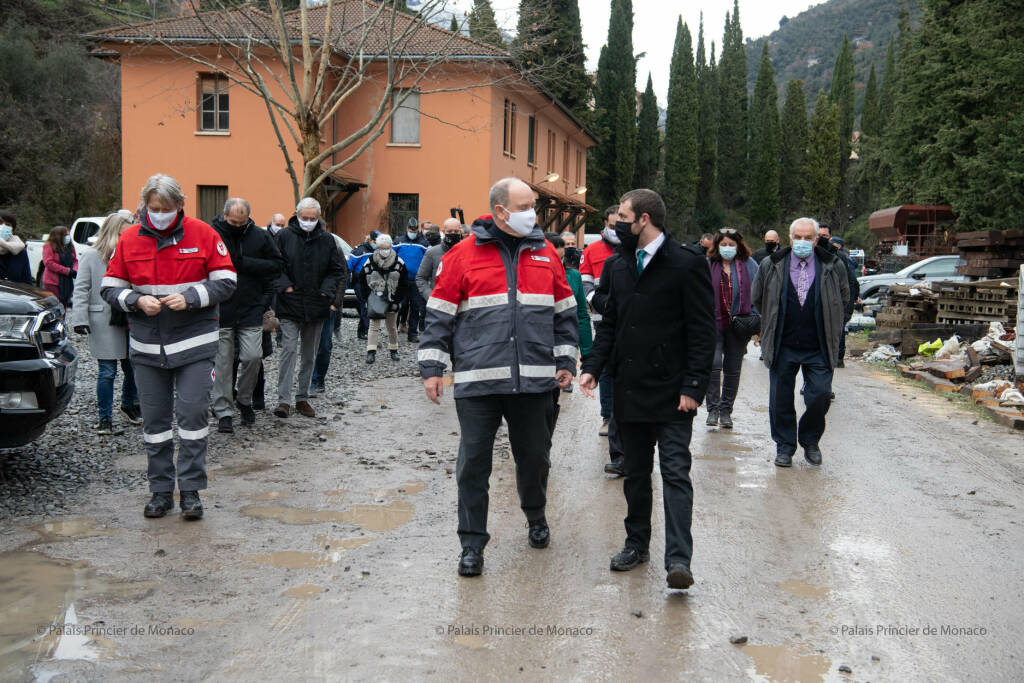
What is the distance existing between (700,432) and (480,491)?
460 cm

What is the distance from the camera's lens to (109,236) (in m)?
8.02

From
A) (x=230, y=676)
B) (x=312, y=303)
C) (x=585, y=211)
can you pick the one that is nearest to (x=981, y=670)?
(x=230, y=676)

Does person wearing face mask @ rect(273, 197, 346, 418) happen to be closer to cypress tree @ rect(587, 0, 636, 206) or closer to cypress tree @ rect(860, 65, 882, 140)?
cypress tree @ rect(587, 0, 636, 206)

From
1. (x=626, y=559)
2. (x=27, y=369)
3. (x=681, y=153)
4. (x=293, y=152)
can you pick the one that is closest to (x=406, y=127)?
(x=293, y=152)

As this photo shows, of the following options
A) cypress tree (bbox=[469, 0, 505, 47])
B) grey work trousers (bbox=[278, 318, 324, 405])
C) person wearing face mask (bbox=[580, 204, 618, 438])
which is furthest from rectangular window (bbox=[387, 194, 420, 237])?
person wearing face mask (bbox=[580, 204, 618, 438])

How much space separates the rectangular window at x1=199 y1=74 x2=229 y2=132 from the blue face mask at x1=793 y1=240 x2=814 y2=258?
2579 cm

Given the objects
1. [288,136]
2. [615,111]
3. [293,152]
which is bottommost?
[293,152]

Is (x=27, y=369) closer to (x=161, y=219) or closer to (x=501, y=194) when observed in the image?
(x=161, y=219)

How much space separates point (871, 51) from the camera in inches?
6166

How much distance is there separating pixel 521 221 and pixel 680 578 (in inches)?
79.2

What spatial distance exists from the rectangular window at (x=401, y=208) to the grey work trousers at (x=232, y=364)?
23036mm

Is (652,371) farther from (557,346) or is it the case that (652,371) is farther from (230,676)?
(230,676)
